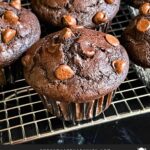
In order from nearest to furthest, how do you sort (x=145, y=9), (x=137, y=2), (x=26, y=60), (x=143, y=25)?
(x=26, y=60), (x=143, y=25), (x=145, y=9), (x=137, y=2)

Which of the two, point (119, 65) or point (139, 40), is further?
point (139, 40)

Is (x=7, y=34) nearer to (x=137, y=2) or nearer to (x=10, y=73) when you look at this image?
(x=10, y=73)

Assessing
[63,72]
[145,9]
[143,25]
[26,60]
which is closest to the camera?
[63,72]

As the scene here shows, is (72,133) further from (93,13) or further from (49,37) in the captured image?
(93,13)

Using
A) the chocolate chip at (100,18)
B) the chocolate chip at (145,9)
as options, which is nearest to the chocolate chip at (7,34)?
the chocolate chip at (100,18)

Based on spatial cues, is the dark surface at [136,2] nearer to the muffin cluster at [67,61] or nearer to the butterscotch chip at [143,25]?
the muffin cluster at [67,61]

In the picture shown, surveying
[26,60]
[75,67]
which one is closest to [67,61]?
[75,67]

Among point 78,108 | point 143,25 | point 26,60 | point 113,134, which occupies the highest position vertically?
point 143,25
